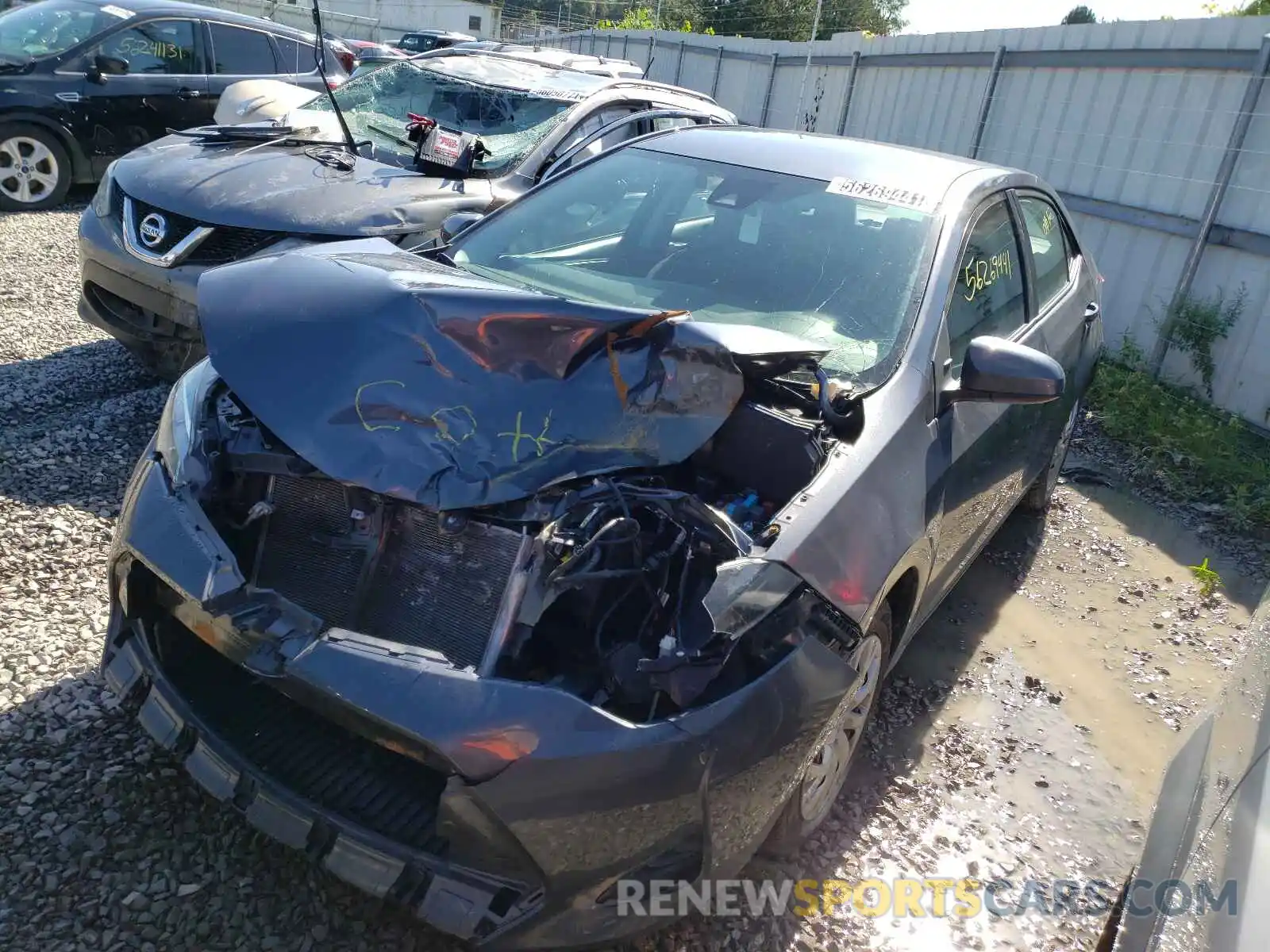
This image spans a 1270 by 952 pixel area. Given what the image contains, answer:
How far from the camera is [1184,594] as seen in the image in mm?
4598

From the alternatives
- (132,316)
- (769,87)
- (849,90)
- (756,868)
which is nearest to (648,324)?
(756,868)

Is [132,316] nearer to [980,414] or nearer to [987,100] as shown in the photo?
[980,414]

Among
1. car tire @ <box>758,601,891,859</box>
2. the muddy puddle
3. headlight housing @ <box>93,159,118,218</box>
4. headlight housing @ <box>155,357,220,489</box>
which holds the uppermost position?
headlight housing @ <box>93,159,118,218</box>

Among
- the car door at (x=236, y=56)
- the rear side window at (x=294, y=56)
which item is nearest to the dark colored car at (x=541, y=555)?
the car door at (x=236, y=56)

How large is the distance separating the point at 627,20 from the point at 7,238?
27513 mm

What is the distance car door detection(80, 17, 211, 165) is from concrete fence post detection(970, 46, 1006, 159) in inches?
302

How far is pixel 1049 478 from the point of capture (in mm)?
4824

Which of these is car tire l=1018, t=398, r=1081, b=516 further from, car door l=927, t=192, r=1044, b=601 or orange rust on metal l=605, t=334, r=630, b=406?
orange rust on metal l=605, t=334, r=630, b=406

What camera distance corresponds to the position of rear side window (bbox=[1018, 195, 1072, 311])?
4016mm

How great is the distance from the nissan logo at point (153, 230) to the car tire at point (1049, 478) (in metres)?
4.40

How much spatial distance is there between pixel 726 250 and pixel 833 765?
1813 mm

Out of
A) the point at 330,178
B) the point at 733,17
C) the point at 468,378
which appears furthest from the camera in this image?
the point at 733,17

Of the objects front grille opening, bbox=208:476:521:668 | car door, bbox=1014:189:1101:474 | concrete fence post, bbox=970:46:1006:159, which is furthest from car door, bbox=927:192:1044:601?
concrete fence post, bbox=970:46:1006:159

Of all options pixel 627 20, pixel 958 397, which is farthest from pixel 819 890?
pixel 627 20
